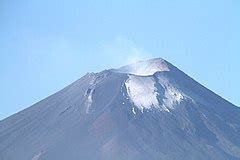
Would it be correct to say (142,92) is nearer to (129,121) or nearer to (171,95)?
(171,95)

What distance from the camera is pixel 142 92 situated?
115438mm

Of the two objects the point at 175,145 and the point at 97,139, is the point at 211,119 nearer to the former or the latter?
the point at 175,145

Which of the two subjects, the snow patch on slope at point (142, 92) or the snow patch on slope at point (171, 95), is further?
the snow patch on slope at point (171, 95)

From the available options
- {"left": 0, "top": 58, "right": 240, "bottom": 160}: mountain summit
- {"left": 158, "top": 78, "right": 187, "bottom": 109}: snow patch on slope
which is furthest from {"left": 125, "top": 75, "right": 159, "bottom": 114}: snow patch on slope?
{"left": 158, "top": 78, "right": 187, "bottom": 109}: snow patch on slope

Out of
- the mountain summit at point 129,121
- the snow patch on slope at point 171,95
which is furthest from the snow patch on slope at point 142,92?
the snow patch on slope at point 171,95

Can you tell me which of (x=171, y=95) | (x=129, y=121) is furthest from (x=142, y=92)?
(x=129, y=121)

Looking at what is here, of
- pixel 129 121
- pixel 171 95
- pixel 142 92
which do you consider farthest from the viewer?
pixel 171 95

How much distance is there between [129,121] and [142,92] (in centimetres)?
969

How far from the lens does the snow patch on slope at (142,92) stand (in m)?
113

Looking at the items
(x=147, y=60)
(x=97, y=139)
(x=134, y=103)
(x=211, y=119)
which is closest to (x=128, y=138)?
(x=97, y=139)

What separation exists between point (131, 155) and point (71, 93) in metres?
30.8

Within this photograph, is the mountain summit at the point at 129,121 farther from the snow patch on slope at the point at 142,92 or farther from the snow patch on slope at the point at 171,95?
Answer: the snow patch on slope at the point at 171,95

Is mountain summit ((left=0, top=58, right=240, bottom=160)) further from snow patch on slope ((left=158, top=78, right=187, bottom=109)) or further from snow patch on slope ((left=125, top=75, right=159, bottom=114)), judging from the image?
snow patch on slope ((left=158, top=78, right=187, bottom=109))

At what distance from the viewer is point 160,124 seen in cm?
10781
